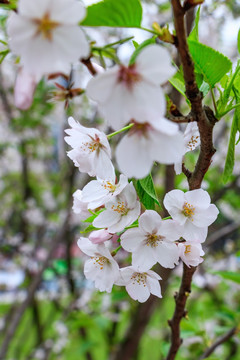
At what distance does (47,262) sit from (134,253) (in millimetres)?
1955

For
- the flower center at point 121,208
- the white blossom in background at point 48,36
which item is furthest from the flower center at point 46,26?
the flower center at point 121,208

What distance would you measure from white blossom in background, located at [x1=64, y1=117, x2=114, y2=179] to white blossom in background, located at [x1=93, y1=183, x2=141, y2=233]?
4 cm

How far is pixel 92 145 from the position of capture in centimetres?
58

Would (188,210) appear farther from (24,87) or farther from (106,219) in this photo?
(24,87)

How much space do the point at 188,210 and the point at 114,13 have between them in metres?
0.29

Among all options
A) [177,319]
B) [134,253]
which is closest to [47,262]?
[177,319]

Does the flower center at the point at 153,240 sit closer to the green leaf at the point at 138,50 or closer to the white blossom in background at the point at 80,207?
the white blossom in background at the point at 80,207

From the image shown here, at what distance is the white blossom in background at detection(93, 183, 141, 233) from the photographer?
52 centimetres

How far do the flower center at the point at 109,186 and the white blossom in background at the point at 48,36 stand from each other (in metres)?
0.24

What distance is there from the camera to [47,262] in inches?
94.1

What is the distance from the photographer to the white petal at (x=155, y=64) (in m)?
0.39

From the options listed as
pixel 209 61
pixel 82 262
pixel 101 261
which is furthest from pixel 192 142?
pixel 82 262

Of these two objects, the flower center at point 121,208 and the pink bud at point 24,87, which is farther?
the flower center at point 121,208

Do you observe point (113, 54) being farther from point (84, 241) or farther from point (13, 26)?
point (84, 241)
